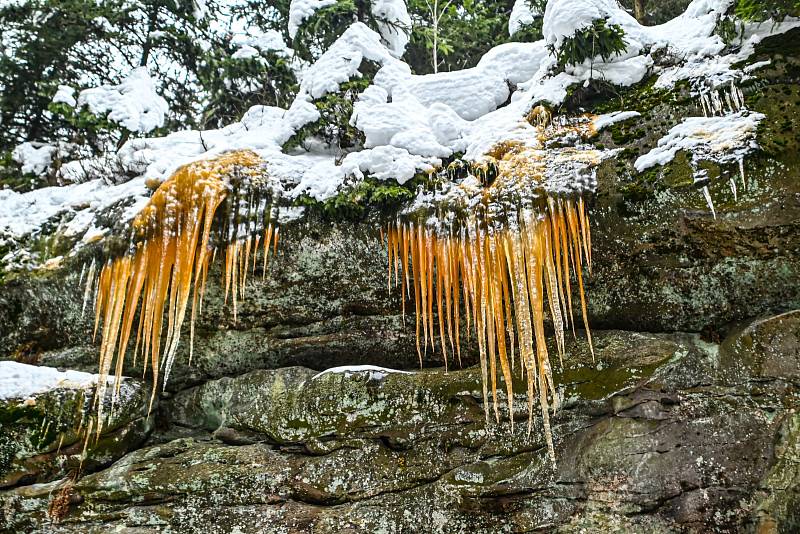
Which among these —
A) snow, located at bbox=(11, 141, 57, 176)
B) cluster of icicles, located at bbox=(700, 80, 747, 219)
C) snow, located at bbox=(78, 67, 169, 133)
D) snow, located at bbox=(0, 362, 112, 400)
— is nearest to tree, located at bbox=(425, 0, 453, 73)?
cluster of icicles, located at bbox=(700, 80, 747, 219)

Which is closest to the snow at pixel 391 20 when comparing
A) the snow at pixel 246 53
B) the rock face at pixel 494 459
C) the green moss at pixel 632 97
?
the snow at pixel 246 53

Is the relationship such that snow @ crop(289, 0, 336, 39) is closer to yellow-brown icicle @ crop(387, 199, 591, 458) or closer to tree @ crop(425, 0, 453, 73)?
tree @ crop(425, 0, 453, 73)

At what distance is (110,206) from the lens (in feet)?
16.4

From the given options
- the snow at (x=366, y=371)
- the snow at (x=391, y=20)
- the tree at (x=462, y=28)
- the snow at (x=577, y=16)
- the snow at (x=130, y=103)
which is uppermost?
the tree at (x=462, y=28)

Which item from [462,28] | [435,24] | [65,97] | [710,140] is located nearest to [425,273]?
[710,140]

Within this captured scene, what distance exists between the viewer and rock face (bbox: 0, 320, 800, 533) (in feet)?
12.5

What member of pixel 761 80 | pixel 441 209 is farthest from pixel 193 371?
pixel 761 80

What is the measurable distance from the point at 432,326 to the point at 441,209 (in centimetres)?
106

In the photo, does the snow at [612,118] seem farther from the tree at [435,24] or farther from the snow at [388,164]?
the tree at [435,24]

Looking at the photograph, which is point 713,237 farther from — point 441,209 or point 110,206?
point 110,206

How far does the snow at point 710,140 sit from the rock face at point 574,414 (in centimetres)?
10

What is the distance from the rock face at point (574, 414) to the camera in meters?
3.83

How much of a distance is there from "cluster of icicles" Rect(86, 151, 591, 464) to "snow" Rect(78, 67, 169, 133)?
331 centimetres

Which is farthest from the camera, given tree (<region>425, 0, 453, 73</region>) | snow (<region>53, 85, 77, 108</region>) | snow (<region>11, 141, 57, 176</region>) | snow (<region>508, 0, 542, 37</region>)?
snow (<region>508, 0, 542, 37</region>)
